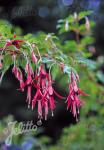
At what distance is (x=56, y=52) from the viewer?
67.9 inches

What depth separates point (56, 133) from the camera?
5375 millimetres

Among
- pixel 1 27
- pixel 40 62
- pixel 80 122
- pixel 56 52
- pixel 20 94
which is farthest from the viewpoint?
pixel 20 94

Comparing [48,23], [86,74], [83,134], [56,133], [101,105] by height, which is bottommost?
[56,133]

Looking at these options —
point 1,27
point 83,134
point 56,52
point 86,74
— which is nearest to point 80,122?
point 83,134

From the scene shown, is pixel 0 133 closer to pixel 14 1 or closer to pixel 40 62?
pixel 40 62

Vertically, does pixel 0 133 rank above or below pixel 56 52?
below

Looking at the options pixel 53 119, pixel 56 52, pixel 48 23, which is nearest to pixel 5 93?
pixel 53 119

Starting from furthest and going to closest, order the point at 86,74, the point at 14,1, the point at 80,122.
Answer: the point at 14,1, the point at 80,122, the point at 86,74

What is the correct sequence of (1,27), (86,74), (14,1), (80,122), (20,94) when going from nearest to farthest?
(1,27) < (86,74) < (80,122) < (14,1) < (20,94)

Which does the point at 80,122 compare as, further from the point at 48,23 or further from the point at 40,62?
the point at 48,23

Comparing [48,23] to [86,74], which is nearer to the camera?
[86,74]

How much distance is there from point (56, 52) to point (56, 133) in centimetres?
376

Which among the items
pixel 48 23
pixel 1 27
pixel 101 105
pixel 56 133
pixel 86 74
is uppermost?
pixel 48 23

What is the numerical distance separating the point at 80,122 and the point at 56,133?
2336 millimetres
